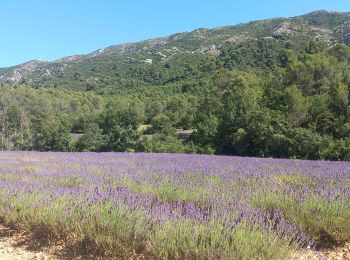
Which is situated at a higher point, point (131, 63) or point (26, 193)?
point (131, 63)

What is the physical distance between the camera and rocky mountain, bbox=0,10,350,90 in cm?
8525

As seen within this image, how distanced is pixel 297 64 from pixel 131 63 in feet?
261

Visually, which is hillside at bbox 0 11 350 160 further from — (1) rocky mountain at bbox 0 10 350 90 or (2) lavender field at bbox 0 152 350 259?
(2) lavender field at bbox 0 152 350 259

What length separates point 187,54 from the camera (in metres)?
108

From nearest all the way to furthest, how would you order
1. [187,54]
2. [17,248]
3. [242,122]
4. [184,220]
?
1. [184,220]
2. [17,248]
3. [242,122]
4. [187,54]

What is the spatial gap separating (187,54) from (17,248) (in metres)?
106

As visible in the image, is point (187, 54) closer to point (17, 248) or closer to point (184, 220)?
point (17, 248)

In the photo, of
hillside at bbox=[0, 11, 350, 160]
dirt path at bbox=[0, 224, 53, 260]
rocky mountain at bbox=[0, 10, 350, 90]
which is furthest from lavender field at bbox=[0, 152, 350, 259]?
rocky mountain at bbox=[0, 10, 350, 90]

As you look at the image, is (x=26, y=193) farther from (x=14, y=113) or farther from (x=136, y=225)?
(x=14, y=113)

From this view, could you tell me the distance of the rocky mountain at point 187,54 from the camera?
8525 centimetres

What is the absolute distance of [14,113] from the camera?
52094 mm

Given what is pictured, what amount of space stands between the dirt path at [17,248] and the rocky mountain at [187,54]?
72.5 m

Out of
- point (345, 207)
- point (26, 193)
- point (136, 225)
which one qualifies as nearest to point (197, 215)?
point (136, 225)

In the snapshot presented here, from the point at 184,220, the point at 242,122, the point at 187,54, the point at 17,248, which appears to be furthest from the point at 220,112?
the point at 187,54
